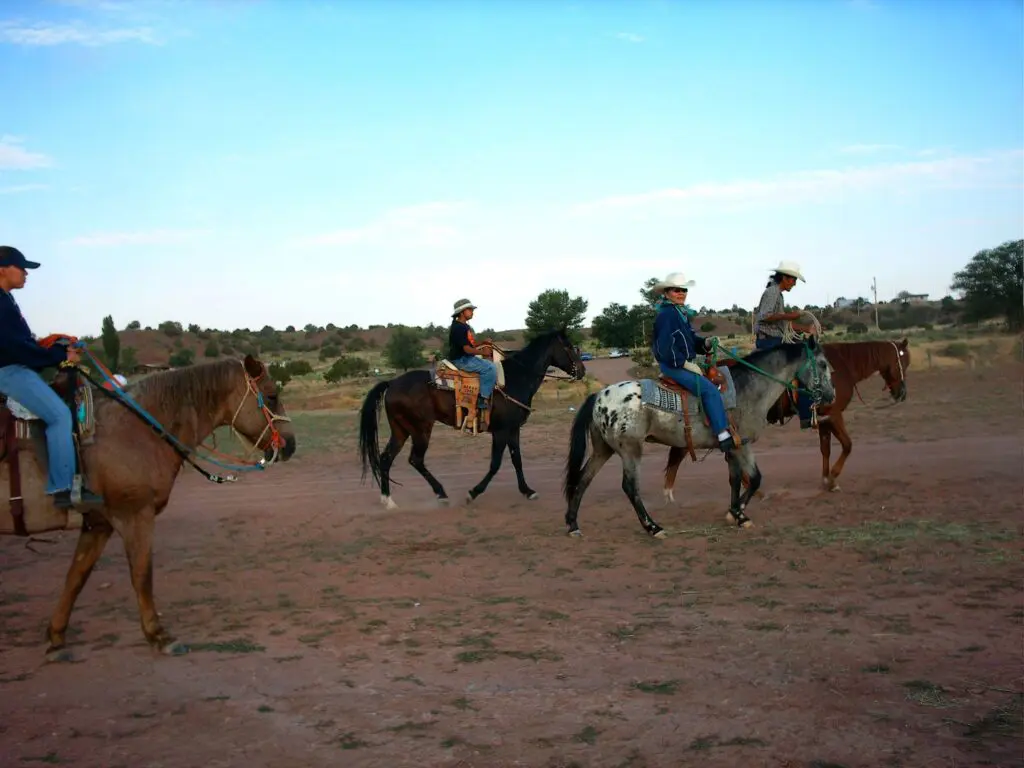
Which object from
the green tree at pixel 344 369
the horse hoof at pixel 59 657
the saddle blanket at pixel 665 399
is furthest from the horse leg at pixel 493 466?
the green tree at pixel 344 369

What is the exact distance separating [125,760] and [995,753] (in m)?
4.37

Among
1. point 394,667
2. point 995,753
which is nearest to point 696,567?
point 394,667

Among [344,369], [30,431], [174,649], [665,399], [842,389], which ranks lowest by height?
[174,649]

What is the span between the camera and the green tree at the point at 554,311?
3447 cm

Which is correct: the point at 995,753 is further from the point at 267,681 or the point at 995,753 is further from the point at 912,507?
the point at 912,507

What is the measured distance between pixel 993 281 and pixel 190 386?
153 ft

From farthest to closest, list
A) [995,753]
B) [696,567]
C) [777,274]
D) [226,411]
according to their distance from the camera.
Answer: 1. [777,274]
2. [696,567]
3. [226,411]
4. [995,753]

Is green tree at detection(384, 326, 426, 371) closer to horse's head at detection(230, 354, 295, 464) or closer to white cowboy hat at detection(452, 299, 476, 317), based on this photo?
white cowboy hat at detection(452, 299, 476, 317)

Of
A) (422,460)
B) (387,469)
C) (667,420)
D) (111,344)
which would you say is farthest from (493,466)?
(111,344)

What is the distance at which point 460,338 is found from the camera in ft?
40.9

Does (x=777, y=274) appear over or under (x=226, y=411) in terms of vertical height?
over

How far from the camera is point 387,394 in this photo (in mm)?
12898

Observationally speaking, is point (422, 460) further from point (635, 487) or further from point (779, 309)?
point (779, 309)

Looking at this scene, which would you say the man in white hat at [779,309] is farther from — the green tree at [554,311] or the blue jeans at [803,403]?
the green tree at [554,311]
